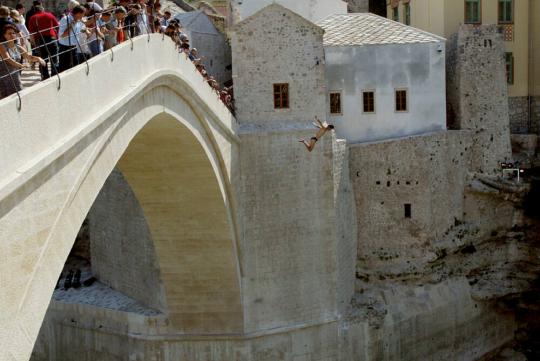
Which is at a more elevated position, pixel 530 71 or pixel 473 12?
pixel 473 12

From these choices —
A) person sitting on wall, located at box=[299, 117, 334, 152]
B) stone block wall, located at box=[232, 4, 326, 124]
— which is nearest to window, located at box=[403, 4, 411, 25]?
stone block wall, located at box=[232, 4, 326, 124]

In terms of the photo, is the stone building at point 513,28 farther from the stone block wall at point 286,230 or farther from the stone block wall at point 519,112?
the stone block wall at point 286,230

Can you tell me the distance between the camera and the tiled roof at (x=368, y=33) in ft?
72.6

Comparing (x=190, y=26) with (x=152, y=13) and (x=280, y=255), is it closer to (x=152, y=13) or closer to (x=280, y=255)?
(x=280, y=255)

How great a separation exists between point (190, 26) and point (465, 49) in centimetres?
869

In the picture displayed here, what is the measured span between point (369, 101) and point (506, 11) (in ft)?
22.7

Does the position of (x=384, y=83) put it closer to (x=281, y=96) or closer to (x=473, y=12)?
(x=281, y=96)

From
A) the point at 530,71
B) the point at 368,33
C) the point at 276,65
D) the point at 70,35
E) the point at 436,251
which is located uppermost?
the point at 368,33

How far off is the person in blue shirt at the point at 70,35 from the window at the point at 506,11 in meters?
17.8

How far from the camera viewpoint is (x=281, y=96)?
20156mm

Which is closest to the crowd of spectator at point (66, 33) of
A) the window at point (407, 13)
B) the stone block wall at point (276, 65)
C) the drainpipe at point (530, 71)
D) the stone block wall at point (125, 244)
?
the stone block wall at point (276, 65)

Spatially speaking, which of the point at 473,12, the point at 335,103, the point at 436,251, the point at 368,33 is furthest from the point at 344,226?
the point at 473,12

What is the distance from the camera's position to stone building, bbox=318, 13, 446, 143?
21984mm

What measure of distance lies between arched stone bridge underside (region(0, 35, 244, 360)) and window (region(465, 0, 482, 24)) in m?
10.2
